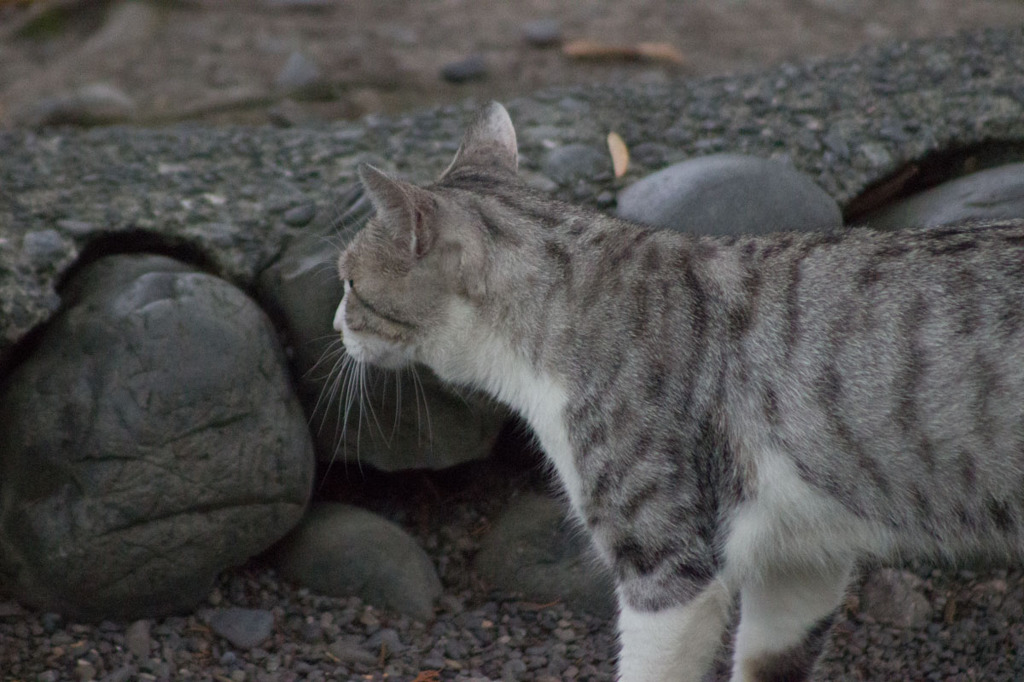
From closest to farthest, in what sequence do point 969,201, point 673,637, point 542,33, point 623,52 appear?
1. point 673,637
2. point 969,201
3. point 623,52
4. point 542,33

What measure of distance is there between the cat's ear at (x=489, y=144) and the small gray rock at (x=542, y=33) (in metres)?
3.54

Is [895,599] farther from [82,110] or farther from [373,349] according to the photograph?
[82,110]

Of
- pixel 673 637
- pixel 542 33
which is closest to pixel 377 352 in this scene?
pixel 673 637

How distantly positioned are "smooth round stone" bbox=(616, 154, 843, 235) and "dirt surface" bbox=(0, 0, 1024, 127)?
2460mm

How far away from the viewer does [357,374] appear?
4078mm

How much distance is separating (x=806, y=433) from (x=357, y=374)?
167 cm

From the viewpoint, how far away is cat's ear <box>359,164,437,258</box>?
3.28 m

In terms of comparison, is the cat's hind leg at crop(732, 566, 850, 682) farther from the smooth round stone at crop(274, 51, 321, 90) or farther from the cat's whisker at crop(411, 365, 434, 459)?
the smooth round stone at crop(274, 51, 321, 90)

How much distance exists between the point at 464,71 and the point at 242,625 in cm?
408

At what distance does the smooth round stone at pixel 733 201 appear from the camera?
14.2 feet

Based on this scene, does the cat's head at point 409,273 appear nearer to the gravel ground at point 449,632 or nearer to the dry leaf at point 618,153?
the gravel ground at point 449,632

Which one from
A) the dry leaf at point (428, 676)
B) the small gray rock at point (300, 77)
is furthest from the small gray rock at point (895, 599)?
the small gray rock at point (300, 77)

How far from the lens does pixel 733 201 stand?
4328mm

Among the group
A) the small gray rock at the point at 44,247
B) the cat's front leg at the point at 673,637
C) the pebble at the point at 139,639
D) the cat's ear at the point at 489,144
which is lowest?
the pebble at the point at 139,639
